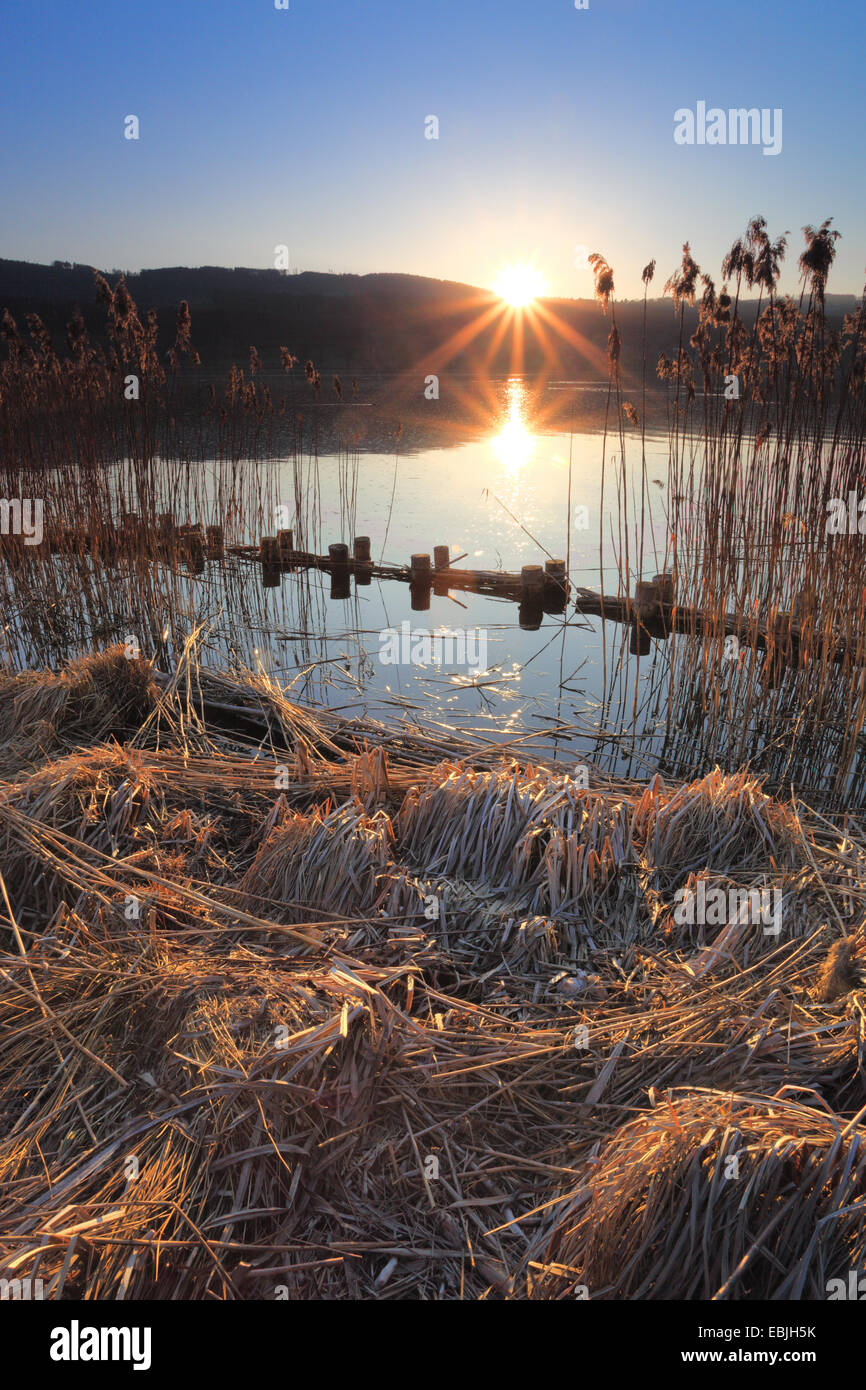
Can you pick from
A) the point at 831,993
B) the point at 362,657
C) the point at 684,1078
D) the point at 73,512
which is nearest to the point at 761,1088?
the point at 684,1078

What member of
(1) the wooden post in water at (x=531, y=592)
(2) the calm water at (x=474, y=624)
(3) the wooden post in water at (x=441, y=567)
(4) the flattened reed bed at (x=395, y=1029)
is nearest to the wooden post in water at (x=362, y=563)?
(2) the calm water at (x=474, y=624)

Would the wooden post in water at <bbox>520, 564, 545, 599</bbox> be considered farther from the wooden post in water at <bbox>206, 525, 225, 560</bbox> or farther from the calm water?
the wooden post in water at <bbox>206, 525, 225, 560</bbox>

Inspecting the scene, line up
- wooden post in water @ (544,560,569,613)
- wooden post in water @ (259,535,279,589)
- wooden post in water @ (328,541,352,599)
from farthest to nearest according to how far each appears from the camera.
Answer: wooden post in water @ (259,535,279,589) < wooden post in water @ (328,541,352,599) < wooden post in water @ (544,560,569,613)

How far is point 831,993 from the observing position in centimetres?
206

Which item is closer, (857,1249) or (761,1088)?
(857,1249)

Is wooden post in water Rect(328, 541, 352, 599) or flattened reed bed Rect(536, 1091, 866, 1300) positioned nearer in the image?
flattened reed bed Rect(536, 1091, 866, 1300)

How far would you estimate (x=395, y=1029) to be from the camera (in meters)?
1.97

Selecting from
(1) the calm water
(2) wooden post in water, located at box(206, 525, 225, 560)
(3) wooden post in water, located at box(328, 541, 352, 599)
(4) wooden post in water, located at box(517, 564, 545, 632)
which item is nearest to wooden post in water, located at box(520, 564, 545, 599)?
(4) wooden post in water, located at box(517, 564, 545, 632)

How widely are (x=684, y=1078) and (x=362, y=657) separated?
15.9 feet

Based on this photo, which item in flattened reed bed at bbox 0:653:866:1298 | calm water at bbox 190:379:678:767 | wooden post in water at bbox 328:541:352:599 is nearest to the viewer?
flattened reed bed at bbox 0:653:866:1298

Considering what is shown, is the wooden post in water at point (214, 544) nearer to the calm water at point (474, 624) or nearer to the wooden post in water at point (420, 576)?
the calm water at point (474, 624)

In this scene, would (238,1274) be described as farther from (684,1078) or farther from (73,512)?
(73,512)

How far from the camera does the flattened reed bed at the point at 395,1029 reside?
1554mm

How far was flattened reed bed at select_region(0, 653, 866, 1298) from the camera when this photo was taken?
1.55 meters
